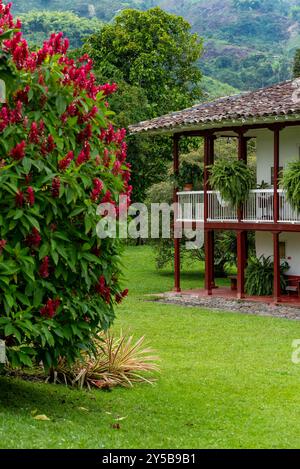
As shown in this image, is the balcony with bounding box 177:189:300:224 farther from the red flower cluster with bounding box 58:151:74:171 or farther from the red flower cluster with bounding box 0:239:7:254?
the red flower cluster with bounding box 0:239:7:254

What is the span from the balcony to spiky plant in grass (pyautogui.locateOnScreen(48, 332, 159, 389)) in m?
10.4

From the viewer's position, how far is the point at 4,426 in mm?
8234

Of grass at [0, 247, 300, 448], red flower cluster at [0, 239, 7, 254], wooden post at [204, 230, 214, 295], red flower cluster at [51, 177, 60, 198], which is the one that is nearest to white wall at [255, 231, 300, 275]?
wooden post at [204, 230, 214, 295]

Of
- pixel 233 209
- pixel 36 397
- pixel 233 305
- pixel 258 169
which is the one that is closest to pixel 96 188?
pixel 36 397

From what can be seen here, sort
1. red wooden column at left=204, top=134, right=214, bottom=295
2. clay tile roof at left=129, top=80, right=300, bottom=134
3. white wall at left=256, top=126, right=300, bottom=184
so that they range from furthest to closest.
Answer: red wooden column at left=204, top=134, right=214, bottom=295, white wall at left=256, top=126, right=300, bottom=184, clay tile roof at left=129, top=80, right=300, bottom=134

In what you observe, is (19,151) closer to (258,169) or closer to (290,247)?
(290,247)

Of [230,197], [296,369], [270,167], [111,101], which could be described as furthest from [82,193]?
[111,101]

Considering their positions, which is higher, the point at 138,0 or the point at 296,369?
the point at 138,0

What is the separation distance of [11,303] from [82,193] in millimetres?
1443

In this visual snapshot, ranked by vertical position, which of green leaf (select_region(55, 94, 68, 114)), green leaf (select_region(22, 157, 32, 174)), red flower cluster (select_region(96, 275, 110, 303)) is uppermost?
green leaf (select_region(55, 94, 68, 114))

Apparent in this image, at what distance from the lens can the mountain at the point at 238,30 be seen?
101 m

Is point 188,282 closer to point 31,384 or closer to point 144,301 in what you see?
point 144,301

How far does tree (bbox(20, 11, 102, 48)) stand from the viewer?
85.9 meters

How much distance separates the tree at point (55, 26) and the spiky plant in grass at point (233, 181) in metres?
64.5
